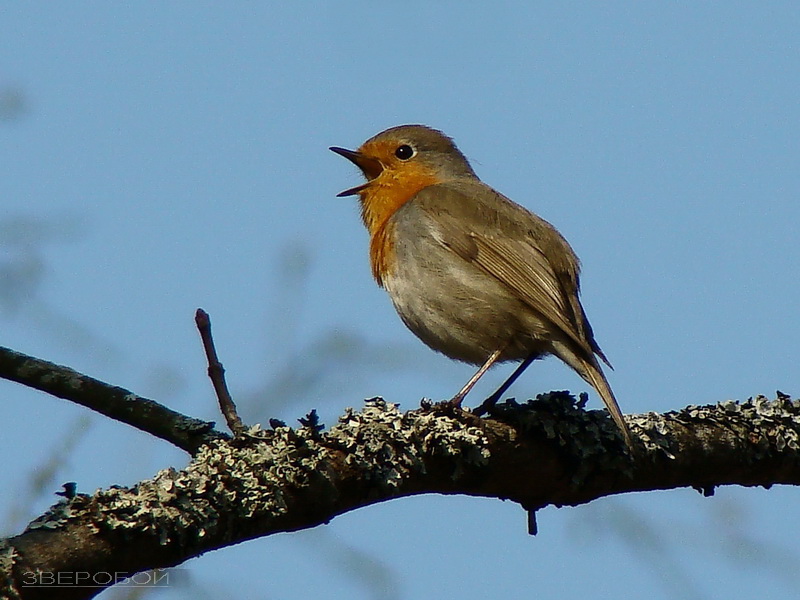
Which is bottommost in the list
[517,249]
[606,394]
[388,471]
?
[388,471]

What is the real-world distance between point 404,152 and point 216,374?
11.2 feet

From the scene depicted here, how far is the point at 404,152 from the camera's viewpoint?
723 centimetres

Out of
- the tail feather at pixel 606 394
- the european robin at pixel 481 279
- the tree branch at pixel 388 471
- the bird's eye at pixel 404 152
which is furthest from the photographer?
the bird's eye at pixel 404 152

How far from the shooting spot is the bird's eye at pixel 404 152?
7199mm

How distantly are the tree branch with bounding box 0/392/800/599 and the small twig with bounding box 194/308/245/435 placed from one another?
349 millimetres

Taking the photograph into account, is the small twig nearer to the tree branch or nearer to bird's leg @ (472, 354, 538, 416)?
the tree branch

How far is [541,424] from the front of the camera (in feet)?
14.0

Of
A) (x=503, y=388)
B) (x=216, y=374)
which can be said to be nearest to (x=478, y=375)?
(x=503, y=388)

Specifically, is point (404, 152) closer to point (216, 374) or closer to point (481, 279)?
point (481, 279)

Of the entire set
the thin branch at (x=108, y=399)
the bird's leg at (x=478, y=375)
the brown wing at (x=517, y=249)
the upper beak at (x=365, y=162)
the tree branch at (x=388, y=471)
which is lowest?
the tree branch at (x=388, y=471)

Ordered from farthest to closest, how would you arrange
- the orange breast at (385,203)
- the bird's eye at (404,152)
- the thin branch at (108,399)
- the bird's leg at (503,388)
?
the bird's eye at (404,152) → the orange breast at (385,203) → the bird's leg at (503,388) → the thin branch at (108,399)

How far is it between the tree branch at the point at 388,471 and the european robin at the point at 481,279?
0.50 metres

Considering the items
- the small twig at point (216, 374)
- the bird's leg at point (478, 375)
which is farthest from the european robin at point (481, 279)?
the small twig at point (216, 374)

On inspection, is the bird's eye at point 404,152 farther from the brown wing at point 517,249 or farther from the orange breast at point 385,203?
the brown wing at point 517,249
